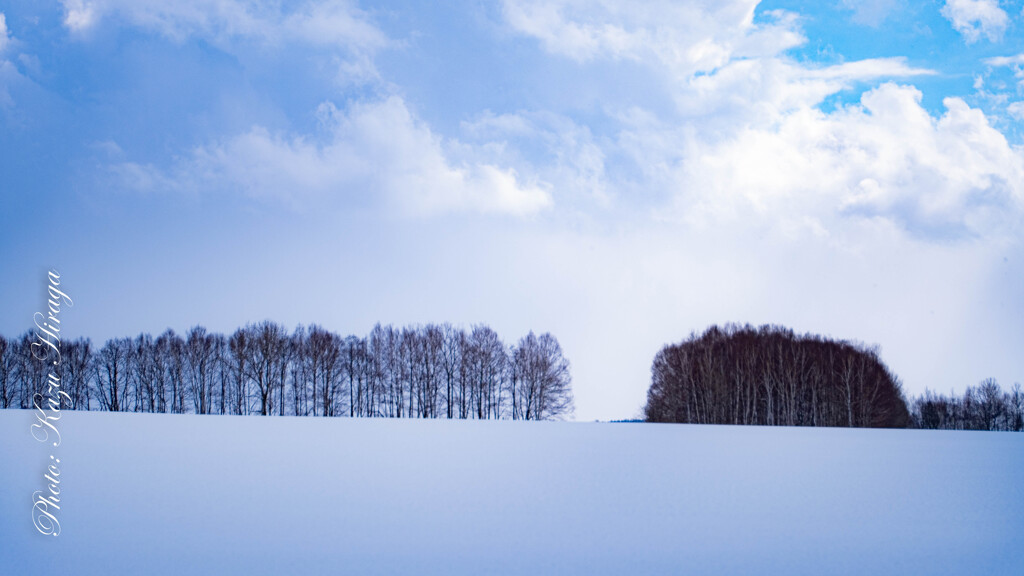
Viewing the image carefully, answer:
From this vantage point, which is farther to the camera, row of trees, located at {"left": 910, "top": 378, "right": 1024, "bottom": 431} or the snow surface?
row of trees, located at {"left": 910, "top": 378, "right": 1024, "bottom": 431}

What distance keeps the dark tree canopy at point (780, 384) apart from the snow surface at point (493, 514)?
38.4 metres

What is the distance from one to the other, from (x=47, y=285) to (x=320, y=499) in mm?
5230

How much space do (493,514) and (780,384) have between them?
50.8 meters

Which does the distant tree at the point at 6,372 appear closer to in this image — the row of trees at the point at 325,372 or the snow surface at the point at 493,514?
the row of trees at the point at 325,372

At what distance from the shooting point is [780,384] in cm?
5759

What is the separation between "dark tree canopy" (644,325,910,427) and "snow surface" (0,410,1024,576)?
38.4 metres

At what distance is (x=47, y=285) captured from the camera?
27.1ft

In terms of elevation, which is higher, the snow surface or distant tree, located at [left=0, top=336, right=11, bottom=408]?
distant tree, located at [left=0, top=336, right=11, bottom=408]

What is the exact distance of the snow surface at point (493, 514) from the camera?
8.06 meters

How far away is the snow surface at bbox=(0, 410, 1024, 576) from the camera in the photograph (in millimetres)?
8062

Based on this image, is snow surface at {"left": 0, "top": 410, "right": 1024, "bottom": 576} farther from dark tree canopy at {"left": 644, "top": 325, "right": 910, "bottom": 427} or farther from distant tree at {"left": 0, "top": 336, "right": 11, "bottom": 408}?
distant tree at {"left": 0, "top": 336, "right": 11, "bottom": 408}

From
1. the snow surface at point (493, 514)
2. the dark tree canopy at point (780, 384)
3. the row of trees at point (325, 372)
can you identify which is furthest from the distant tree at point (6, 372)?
the dark tree canopy at point (780, 384)

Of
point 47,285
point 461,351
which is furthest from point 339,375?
point 47,285

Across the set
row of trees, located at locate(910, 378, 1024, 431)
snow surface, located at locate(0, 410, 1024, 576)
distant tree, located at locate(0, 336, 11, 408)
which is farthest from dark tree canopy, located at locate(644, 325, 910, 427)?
distant tree, located at locate(0, 336, 11, 408)
